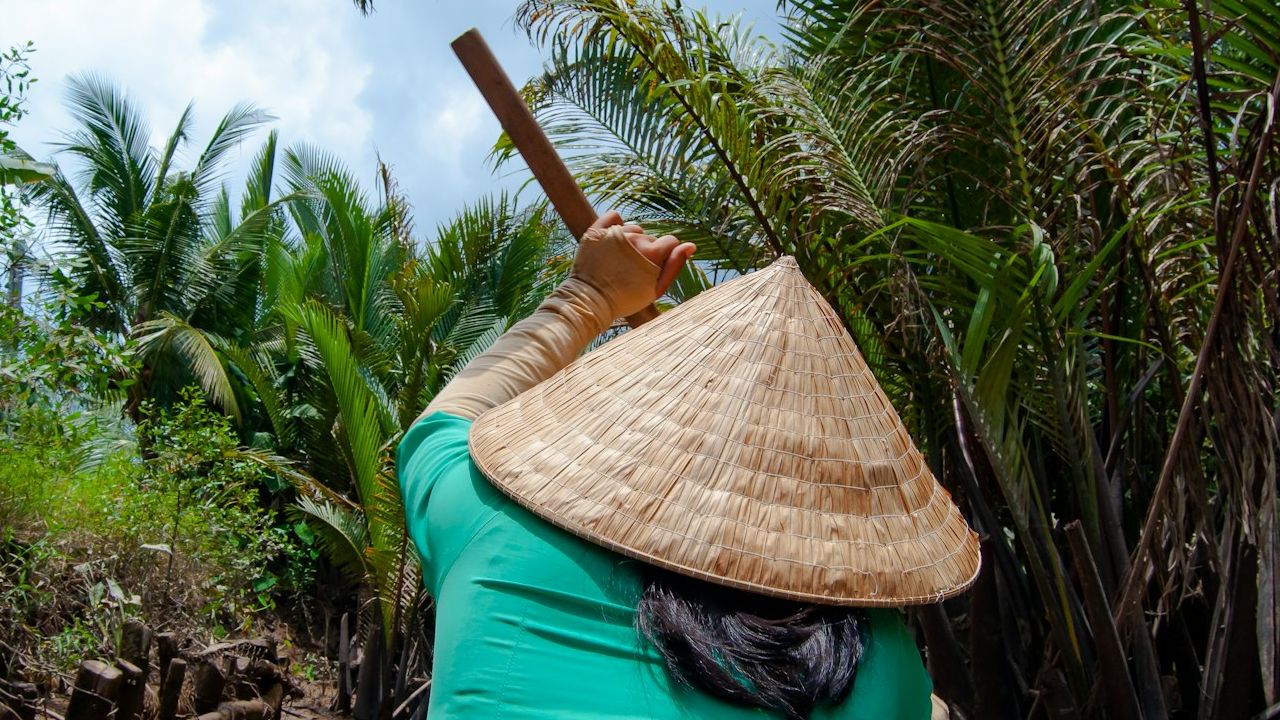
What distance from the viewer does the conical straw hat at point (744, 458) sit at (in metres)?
1.22

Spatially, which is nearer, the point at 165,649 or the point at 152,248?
the point at 165,649

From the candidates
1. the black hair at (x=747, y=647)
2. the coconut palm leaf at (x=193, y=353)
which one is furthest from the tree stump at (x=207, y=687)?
the coconut palm leaf at (x=193, y=353)

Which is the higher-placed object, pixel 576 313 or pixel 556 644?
pixel 576 313

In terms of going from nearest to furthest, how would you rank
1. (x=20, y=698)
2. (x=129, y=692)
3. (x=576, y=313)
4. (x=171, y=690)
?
(x=576, y=313)
(x=129, y=692)
(x=20, y=698)
(x=171, y=690)

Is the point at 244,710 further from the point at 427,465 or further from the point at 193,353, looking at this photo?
the point at 193,353

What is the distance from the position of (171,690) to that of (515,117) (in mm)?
4704

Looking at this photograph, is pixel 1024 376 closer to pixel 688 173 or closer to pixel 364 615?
pixel 688 173

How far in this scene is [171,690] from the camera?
5395 mm

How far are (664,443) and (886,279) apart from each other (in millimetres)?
2144

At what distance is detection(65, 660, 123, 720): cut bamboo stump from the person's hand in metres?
3.91

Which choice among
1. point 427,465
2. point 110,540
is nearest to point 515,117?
point 427,465

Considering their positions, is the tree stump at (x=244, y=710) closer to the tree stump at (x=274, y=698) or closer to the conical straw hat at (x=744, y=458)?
the tree stump at (x=274, y=698)

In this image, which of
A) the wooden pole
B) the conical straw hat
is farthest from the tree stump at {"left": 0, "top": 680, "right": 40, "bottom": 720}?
the conical straw hat

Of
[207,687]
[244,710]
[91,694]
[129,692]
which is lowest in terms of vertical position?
[244,710]
